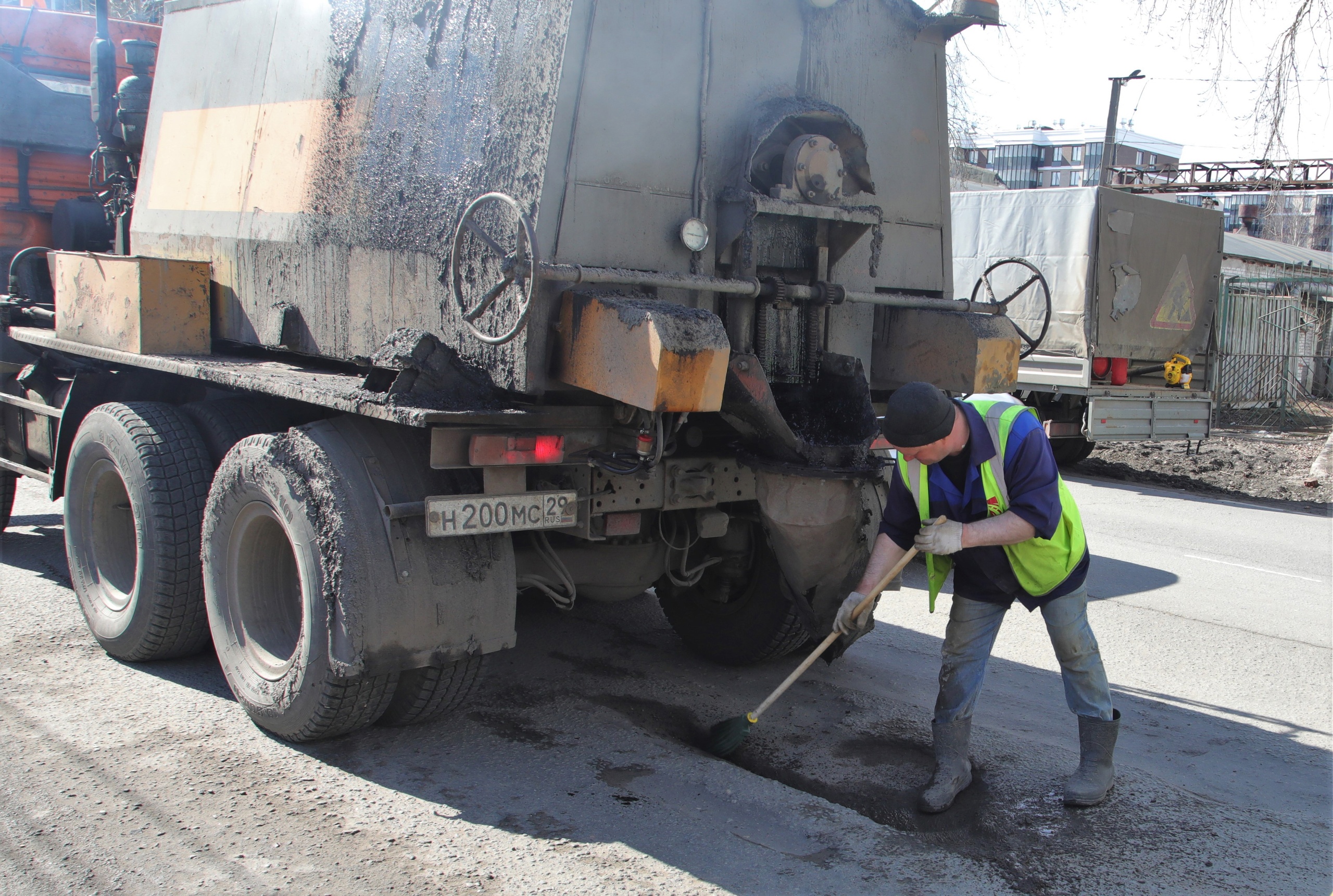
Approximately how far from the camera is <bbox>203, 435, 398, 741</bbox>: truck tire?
338 cm

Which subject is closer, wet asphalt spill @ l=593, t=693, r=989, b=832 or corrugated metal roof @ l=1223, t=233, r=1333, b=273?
wet asphalt spill @ l=593, t=693, r=989, b=832

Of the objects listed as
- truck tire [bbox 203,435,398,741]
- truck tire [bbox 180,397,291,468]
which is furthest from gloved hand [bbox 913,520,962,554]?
truck tire [bbox 180,397,291,468]

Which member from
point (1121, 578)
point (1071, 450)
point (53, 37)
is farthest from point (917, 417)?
point (1071, 450)

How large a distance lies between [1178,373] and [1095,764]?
984cm

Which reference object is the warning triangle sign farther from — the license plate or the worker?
the license plate

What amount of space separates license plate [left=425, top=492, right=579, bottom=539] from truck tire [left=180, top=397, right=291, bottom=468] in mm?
1304

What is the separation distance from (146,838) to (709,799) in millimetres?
1668

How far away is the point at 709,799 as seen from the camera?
3.41 meters

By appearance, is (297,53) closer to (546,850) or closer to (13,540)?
(546,850)

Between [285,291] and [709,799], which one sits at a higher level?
[285,291]

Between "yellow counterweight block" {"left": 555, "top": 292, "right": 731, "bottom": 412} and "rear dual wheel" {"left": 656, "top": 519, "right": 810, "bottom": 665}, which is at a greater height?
"yellow counterweight block" {"left": 555, "top": 292, "right": 731, "bottom": 412}

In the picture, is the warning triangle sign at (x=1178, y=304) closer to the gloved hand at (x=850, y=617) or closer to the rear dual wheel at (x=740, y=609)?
the rear dual wheel at (x=740, y=609)

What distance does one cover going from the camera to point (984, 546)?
11.4ft

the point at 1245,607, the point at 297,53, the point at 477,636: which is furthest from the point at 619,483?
the point at 1245,607
